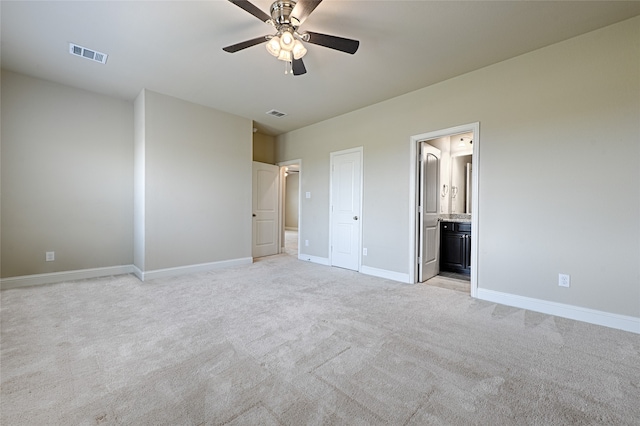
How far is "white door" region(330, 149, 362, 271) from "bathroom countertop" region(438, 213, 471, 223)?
1.49m

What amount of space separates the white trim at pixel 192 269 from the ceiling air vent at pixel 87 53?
2.80 m

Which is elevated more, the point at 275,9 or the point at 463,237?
the point at 275,9

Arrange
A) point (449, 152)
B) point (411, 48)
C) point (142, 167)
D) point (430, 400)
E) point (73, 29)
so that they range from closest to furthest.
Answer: point (430, 400)
point (73, 29)
point (411, 48)
point (142, 167)
point (449, 152)

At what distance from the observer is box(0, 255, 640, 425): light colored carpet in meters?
1.42

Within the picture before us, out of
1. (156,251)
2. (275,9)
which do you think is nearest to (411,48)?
(275,9)

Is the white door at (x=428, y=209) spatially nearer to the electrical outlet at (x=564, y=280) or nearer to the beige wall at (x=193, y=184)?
the electrical outlet at (x=564, y=280)

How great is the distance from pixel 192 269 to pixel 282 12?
388cm

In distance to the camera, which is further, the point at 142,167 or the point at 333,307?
the point at 142,167

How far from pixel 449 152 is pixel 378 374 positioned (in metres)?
4.46

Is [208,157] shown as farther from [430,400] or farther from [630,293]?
[630,293]

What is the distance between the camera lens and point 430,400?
1.50 m

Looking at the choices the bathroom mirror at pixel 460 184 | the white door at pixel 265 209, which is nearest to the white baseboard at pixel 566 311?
the bathroom mirror at pixel 460 184

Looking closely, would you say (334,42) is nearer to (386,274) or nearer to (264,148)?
(386,274)

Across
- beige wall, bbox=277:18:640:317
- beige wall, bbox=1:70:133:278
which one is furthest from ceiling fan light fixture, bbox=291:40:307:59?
beige wall, bbox=1:70:133:278
